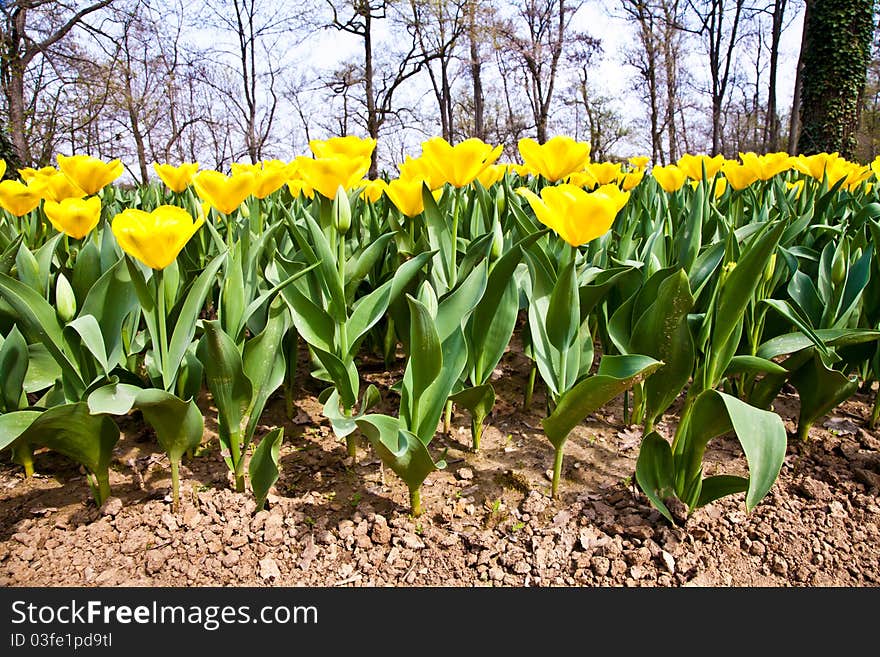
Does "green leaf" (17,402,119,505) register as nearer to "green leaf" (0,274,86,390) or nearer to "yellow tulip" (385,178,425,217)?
"green leaf" (0,274,86,390)

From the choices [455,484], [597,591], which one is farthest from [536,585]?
[455,484]

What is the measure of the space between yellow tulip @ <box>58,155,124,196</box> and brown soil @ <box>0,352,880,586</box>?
2.83 ft

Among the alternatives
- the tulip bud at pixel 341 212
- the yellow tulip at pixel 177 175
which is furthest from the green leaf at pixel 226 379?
the yellow tulip at pixel 177 175

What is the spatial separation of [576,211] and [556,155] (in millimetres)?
744

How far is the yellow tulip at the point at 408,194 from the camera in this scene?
1.84 metres

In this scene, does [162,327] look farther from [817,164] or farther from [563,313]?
[817,164]

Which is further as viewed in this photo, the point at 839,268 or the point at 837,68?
the point at 837,68

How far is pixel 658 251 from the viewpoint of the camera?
1.89 metres

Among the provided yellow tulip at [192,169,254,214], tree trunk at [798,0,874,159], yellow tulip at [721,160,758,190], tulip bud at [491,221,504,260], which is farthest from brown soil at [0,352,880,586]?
tree trunk at [798,0,874,159]

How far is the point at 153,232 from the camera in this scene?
1.14 metres

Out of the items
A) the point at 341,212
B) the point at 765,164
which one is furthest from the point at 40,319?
the point at 765,164

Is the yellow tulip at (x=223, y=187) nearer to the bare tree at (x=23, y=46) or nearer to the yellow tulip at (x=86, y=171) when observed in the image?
the yellow tulip at (x=86, y=171)

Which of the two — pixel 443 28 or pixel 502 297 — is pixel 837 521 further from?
pixel 443 28

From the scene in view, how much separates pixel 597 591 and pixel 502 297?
779 millimetres
